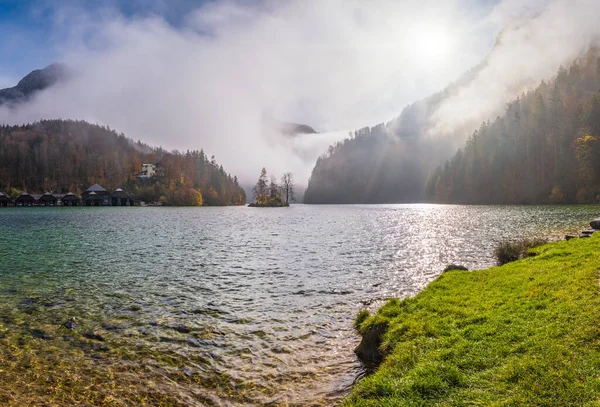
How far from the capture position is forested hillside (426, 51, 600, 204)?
132 meters

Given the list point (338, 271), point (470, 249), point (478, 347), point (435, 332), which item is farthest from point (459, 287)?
point (470, 249)

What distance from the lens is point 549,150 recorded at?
15925cm

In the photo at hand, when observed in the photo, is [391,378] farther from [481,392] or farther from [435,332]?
[435,332]

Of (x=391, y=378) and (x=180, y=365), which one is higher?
(x=391, y=378)

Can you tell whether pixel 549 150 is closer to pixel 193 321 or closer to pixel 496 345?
pixel 496 345

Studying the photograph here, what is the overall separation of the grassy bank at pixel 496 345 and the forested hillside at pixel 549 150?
148 m

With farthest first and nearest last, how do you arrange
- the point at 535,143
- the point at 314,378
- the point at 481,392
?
the point at 535,143 < the point at 314,378 < the point at 481,392

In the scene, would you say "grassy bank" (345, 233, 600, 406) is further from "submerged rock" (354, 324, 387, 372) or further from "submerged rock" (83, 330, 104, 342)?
"submerged rock" (83, 330, 104, 342)

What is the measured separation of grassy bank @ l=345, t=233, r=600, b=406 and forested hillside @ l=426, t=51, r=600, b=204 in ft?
485

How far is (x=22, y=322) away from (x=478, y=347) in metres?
19.8

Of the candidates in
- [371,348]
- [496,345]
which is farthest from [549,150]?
[496,345]

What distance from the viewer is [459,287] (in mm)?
16141

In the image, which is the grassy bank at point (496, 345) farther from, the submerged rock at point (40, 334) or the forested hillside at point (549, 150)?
the forested hillside at point (549, 150)

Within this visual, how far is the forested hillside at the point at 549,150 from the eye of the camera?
132 meters
